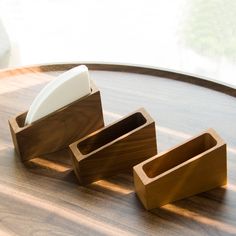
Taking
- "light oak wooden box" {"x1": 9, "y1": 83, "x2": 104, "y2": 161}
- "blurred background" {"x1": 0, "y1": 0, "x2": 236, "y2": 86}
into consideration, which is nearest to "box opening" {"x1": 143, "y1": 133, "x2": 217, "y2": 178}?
"light oak wooden box" {"x1": 9, "y1": 83, "x2": 104, "y2": 161}

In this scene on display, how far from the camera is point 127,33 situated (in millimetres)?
2080

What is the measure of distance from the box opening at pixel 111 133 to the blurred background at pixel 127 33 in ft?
2.78

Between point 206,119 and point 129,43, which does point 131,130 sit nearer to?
point 206,119

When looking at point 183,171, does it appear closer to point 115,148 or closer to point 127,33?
point 115,148

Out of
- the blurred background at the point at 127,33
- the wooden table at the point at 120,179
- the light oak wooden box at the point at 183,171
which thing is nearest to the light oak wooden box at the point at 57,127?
the wooden table at the point at 120,179

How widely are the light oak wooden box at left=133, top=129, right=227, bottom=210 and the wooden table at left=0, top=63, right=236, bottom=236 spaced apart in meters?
0.02

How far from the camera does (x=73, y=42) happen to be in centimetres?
218

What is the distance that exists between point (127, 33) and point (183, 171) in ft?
4.26

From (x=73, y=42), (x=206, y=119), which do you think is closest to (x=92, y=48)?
(x=73, y=42)

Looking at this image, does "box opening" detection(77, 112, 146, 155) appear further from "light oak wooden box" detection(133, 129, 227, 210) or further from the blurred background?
the blurred background

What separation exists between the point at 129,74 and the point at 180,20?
75 centimetres

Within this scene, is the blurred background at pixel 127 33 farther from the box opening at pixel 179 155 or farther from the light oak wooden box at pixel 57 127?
the box opening at pixel 179 155

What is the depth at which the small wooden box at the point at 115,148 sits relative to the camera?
931 millimetres

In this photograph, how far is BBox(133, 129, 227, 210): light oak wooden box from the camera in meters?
0.85
